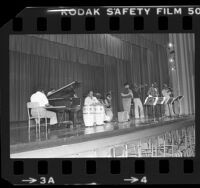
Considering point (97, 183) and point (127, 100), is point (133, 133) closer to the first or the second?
point (97, 183)

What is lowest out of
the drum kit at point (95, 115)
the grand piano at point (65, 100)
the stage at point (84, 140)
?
the stage at point (84, 140)

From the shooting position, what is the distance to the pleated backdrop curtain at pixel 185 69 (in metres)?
5.61

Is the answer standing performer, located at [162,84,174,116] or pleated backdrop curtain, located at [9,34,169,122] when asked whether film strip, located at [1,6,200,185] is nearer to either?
standing performer, located at [162,84,174,116]

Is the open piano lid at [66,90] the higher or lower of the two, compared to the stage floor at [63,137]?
higher

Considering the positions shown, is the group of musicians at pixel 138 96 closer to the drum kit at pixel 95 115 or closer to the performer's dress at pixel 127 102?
the performer's dress at pixel 127 102

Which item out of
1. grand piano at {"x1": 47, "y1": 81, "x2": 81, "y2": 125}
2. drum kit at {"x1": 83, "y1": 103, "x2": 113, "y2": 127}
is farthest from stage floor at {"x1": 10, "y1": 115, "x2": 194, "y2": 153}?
drum kit at {"x1": 83, "y1": 103, "x2": 113, "y2": 127}

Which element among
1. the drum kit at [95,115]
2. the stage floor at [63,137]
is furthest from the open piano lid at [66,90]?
the drum kit at [95,115]

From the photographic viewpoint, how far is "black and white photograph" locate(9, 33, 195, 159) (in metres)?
5.76

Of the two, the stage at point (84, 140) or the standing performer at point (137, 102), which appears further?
the standing performer at point (137, 102)

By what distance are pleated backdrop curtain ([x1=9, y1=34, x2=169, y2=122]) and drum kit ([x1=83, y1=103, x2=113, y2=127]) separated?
0.47 metres

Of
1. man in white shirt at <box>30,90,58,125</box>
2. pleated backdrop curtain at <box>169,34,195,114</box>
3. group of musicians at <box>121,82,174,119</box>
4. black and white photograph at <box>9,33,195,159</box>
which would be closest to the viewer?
pleated backdrop curtain at <box>169,34,195,114</box>

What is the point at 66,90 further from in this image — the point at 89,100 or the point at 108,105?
the point at 108,105

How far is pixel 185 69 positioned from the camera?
7152mm

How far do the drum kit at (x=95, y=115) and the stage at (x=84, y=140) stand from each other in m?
0.84
